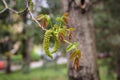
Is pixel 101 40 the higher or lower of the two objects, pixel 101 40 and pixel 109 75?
the higher

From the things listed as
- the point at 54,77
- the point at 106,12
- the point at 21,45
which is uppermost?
the point at 106,12

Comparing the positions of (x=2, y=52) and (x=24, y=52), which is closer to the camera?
(x=2, y=52)

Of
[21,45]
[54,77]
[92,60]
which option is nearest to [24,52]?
[21,45]

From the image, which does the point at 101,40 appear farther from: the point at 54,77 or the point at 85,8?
the point at 54,77

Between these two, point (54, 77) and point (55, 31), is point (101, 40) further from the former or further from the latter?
point (54, 77)

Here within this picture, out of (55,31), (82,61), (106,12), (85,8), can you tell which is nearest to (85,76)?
(82,61)

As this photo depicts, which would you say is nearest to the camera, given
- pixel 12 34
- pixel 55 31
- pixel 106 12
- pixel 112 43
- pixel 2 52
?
pixel 55 31

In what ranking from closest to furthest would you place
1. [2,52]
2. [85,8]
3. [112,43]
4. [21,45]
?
[85,8], [112,43], [2,52], [21,45]
